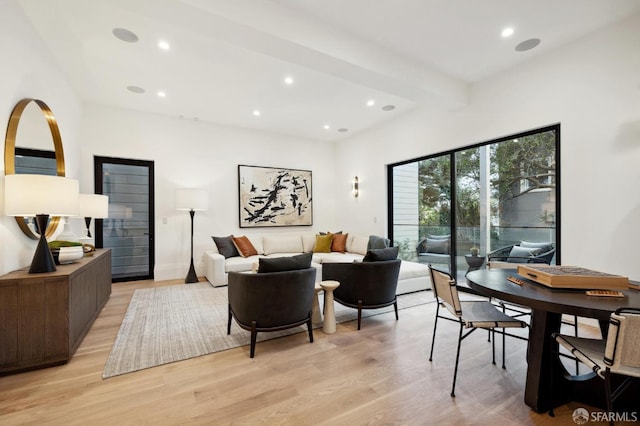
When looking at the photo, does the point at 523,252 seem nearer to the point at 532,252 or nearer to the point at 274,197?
the point at 532,252

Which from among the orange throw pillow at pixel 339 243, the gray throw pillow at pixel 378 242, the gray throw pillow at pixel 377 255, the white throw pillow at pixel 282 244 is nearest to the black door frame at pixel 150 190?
the white throw pillow at pixel 282 244

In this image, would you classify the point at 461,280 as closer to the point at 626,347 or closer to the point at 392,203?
the point at 392,203

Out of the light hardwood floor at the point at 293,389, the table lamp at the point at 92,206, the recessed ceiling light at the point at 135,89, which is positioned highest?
the recessed ceiling light at the point at 135,89

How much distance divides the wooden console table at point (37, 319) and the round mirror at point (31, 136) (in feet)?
2.69

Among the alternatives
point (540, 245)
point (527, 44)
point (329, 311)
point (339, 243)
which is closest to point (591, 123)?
point (527, 44)

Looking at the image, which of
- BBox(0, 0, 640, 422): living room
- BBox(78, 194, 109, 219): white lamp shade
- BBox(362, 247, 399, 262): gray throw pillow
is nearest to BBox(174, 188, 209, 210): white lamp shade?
BBox(0, 0, 640, 422): living room

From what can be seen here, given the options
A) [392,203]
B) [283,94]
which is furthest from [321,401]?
[392,203]

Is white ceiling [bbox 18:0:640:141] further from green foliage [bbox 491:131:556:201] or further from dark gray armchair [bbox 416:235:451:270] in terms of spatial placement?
dark gray armchair [bbox 416:235:451:270]

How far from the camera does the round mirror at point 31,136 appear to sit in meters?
2.59

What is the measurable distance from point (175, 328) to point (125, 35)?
3154 millimetres

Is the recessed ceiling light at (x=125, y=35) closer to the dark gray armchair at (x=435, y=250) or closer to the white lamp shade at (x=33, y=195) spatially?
the white lamp shade at (x=33, y=195)

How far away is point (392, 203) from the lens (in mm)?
6066

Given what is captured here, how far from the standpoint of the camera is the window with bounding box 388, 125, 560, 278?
369 centimetres

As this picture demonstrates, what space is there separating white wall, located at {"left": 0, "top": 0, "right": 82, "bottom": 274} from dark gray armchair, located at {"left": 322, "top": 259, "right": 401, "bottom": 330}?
3.05 meters
